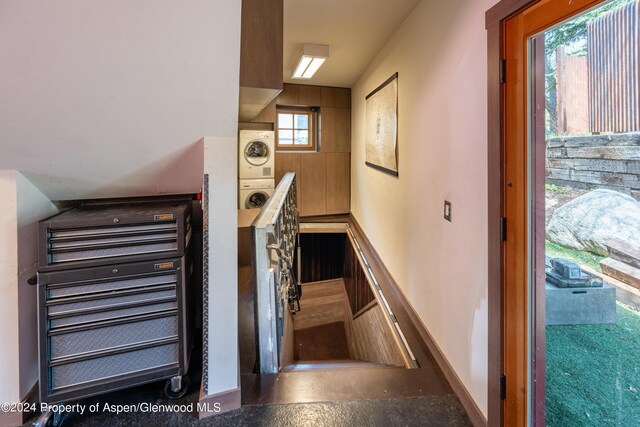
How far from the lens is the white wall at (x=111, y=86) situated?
3.25 feet

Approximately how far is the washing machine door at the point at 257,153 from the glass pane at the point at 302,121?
40.9 inches

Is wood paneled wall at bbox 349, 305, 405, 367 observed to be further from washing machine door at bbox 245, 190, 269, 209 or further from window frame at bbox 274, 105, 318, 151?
window frame at bbox 274, 105, 318, 151

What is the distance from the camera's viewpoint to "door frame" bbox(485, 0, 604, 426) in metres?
1.28

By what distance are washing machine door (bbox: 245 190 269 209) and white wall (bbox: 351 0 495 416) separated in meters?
2.17

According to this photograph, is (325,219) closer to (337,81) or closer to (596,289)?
(337,81)

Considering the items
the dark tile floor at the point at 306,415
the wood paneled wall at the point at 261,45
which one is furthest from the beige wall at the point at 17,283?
the wood paneled wall at the point at 261,45

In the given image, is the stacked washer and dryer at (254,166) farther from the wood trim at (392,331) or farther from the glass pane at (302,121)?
the wood trim at (392,331)

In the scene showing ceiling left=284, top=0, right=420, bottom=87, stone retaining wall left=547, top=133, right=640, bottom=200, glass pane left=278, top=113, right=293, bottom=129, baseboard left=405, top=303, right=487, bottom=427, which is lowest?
baseboard left=405, top=303, right=487, bottom=427

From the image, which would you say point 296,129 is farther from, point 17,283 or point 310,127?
point 17,283

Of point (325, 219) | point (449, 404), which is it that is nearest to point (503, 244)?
point (449, 404)

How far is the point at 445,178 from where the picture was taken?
6.55 ft

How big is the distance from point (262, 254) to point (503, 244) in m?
1.15

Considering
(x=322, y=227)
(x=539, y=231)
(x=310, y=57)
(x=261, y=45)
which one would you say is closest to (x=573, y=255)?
(x=539, y=231)

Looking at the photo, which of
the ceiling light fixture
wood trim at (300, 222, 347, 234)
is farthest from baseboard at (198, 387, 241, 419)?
wood trim at (300, 222, 347, 234)
